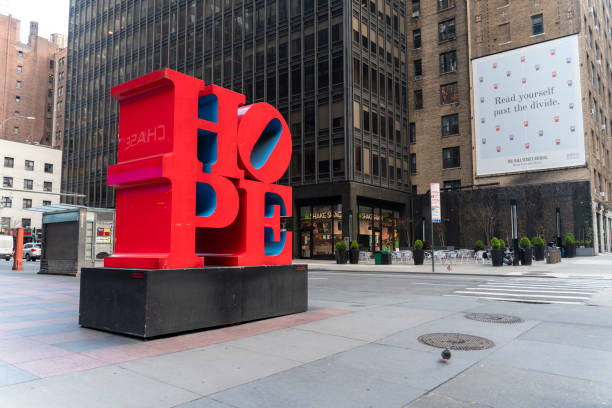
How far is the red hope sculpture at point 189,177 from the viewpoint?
283 inches

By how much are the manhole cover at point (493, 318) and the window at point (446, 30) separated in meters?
43.4

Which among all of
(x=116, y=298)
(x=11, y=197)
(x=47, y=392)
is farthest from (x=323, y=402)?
(x=11, y=197)

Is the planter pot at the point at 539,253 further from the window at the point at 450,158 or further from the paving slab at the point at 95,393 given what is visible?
the paving slab at the point at 95,393

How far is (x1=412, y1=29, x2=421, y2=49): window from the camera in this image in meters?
47.3

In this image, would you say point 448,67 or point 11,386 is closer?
point 11,386

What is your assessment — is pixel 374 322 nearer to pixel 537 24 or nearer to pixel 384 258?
pixel 384 258

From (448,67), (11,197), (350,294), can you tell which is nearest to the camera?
(350,294)

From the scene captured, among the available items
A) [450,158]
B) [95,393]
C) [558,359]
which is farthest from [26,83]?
[558,359]

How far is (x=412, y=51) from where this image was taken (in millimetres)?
47188

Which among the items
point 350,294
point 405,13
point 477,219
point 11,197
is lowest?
point 350,294

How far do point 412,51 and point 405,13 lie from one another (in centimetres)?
427

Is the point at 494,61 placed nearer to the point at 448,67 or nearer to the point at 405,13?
the point at 448,67

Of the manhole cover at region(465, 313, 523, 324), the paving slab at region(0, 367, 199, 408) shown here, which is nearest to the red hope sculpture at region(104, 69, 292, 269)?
the paving slab at region(0, 367, 199, 408)

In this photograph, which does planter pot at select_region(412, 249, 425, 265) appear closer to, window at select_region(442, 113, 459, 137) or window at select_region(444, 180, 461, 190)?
window at select_region(444, 180, 461, 190)
